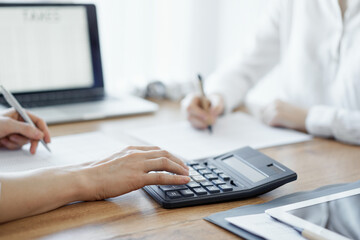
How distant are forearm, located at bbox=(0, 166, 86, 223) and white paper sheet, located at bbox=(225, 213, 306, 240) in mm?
256

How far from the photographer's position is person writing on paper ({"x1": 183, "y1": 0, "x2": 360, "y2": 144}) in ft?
3.70

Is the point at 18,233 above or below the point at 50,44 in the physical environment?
below

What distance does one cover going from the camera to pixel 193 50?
2184mm

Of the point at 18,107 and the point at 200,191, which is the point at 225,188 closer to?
the point at 200,191

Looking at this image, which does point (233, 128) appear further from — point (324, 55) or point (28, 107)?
point (28, 107)

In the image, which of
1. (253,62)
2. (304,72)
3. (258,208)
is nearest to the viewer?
(258,208)

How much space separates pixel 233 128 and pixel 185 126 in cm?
14

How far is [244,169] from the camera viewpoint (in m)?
0.76

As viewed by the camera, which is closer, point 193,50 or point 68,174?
point 68,174

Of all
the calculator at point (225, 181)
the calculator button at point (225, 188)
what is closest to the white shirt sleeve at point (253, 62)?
the calculator at point (225, 181)

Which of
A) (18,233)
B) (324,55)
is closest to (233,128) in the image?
(324,55)

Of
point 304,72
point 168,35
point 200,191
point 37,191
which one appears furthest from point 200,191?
point 168,35

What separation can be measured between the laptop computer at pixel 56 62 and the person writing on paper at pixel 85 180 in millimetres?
558

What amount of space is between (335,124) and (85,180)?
0.70 meters
